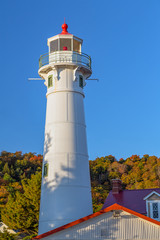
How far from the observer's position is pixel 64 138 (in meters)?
24.6

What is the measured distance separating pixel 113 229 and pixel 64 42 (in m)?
13.1

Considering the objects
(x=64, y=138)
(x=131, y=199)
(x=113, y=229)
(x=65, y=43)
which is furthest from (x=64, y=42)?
(x=113, y=229)

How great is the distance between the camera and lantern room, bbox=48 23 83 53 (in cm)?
2673

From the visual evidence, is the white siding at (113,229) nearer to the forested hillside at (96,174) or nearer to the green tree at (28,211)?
the green tree at (28,211)

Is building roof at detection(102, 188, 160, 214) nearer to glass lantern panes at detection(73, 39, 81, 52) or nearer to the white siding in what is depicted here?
the white siding

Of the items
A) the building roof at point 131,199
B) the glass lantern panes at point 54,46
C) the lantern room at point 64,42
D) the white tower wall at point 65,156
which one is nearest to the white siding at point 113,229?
the white tower wall at point 65,156

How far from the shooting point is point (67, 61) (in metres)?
26.3

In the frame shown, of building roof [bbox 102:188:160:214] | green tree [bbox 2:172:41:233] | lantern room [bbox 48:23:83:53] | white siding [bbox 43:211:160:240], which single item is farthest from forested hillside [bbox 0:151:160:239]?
white siding [bbox 43:211:160:240]

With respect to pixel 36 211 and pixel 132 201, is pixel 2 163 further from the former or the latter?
pixel 132 201

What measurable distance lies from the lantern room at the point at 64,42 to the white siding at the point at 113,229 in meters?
11.9

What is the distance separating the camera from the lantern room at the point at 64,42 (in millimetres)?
26734

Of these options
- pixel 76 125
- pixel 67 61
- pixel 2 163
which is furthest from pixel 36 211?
pixel 2 163

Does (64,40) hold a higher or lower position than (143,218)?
higher

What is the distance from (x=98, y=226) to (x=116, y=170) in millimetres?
49666
